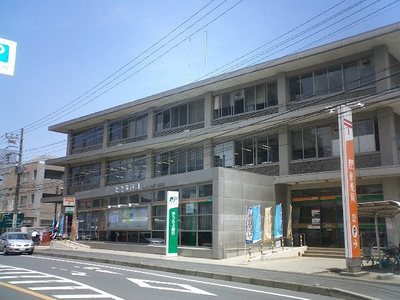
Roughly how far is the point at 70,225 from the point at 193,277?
89.1ft

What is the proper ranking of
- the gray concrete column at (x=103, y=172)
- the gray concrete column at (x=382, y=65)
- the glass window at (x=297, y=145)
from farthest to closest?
the gray concrete column at (x=103, y=172) < the glass window at (x=297, y=145) < the gray concrete column at (x=382, y=65)

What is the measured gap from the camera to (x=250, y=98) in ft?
103

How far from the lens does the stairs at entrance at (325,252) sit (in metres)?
25.0

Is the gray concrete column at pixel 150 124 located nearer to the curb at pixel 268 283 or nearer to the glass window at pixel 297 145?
the glass window at pixel 297 145

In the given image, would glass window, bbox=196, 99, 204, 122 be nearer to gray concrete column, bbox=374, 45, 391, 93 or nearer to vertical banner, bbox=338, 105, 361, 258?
gray concrete column, bbox=374, 45, 391, 93

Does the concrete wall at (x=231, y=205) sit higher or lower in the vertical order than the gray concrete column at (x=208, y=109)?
lower

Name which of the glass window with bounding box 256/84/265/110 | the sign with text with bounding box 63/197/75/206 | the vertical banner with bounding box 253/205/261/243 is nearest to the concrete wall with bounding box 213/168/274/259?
the vertical banner with bounding box 253/205/261/243

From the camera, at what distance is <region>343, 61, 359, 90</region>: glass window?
26.1 m

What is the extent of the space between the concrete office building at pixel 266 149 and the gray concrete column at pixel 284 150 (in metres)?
0.06

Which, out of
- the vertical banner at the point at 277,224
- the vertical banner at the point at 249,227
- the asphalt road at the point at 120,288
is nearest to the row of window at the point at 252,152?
the vertical banner at the point at 277,224

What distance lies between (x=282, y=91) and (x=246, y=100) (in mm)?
3257

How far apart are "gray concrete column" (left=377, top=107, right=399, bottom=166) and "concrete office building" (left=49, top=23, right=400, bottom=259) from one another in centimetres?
5

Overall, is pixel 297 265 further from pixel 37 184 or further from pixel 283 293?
pixel 37 184

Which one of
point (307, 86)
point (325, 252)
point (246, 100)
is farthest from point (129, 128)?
point (325, 252)
